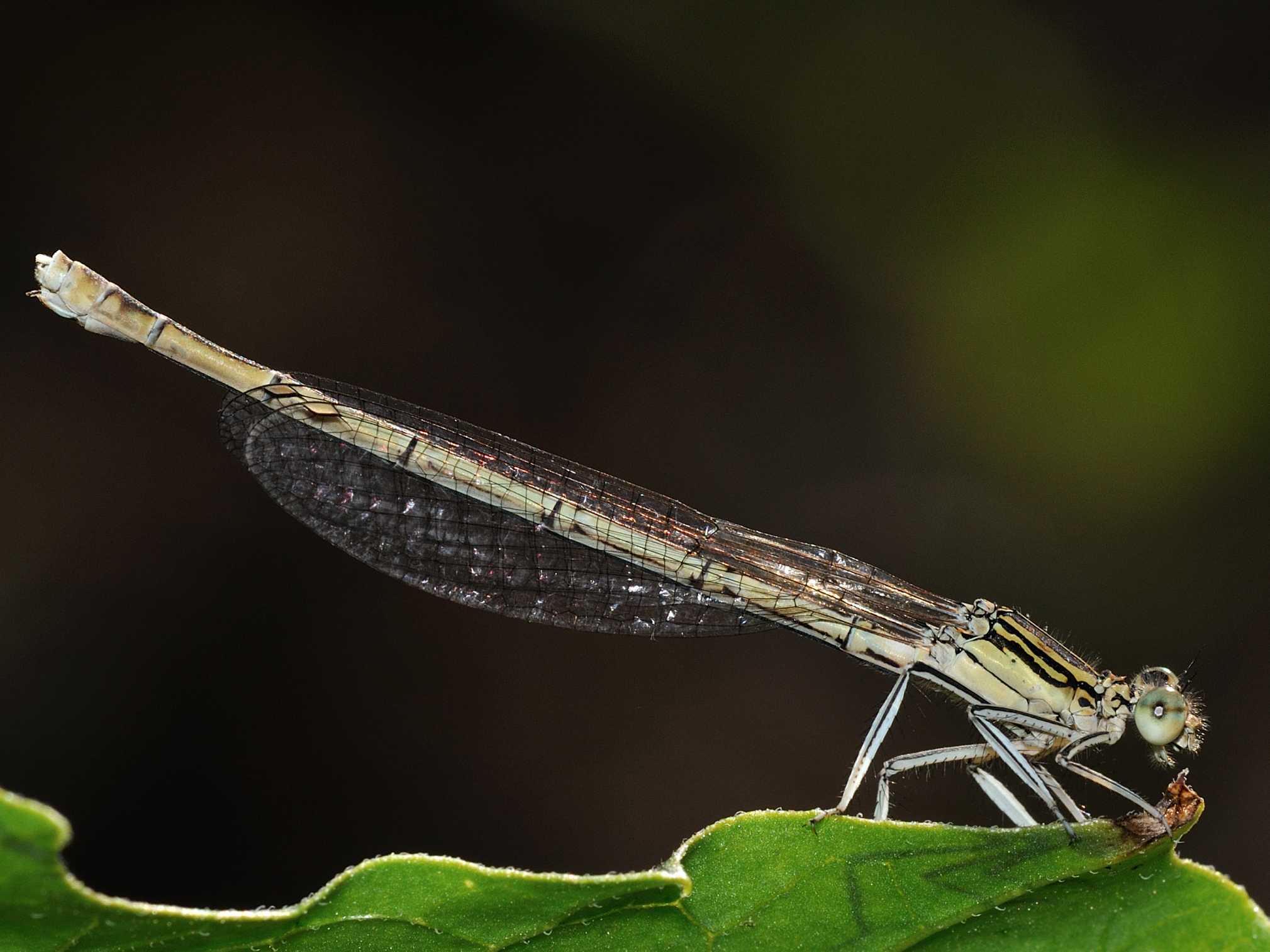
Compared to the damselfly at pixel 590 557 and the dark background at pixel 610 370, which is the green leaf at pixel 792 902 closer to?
the damselfly at pixel 590 557

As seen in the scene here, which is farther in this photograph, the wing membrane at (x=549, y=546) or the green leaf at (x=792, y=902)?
the wing membrane at (x=549, y=546)

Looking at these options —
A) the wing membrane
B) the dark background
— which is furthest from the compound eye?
the dark background

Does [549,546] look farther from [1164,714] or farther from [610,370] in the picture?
[610,370]

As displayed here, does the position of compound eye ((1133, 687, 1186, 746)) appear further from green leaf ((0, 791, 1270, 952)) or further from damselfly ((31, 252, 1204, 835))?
green leaf ((0, 791, 1270, 952))

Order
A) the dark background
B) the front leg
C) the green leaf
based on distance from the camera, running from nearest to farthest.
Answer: the green leaf < the front leg < the dark background

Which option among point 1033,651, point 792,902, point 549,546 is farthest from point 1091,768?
point 792,902

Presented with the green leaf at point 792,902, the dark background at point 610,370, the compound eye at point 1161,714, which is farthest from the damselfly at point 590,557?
the dark background at point 610,370
